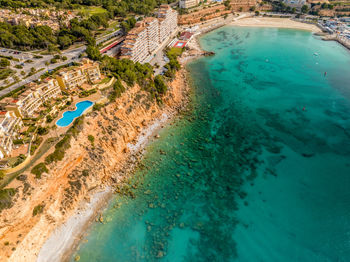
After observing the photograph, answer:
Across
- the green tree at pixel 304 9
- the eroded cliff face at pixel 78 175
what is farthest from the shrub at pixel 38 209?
the green tree at pixel 304 9

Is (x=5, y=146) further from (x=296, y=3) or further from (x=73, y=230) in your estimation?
(x=296, y=3)

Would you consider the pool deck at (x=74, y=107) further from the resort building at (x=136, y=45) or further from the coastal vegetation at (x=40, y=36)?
the coastal vegetation at (x=40, y=36)

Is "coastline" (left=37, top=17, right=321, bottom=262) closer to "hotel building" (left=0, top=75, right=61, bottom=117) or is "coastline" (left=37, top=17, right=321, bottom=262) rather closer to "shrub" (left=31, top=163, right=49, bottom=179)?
"shrub" (left=31, top=163, right=49, bottom=179)

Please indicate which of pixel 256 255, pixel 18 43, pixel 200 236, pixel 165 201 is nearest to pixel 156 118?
pixel 165 201

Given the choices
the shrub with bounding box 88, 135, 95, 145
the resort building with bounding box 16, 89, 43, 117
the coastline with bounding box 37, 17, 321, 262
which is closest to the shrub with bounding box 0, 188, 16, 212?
the coastline with bounding box 37, 17, 321, 262

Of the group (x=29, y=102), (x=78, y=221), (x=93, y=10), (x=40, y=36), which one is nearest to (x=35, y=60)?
(x=40, y=36)

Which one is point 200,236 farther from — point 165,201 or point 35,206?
point 35,206

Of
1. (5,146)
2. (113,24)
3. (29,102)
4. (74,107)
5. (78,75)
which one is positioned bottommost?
(74,107)
